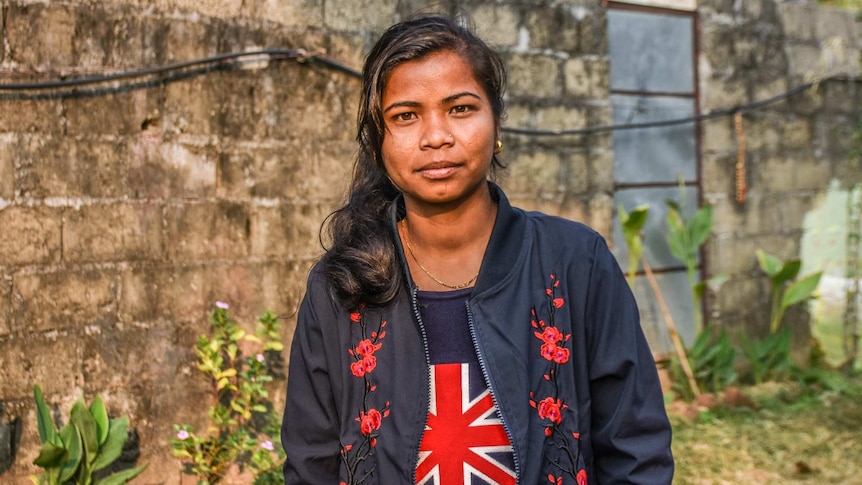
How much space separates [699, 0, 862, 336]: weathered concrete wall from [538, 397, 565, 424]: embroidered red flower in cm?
434

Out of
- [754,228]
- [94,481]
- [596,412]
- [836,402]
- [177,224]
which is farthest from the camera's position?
[754,228]

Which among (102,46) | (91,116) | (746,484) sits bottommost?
(746,484)

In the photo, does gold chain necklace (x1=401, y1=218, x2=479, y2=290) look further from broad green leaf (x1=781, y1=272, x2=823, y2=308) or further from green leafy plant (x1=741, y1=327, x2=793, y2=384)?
broad green leaf (x1=781, y1=272, x2=823, y2=308)

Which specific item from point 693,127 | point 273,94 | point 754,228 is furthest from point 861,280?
point 273,94

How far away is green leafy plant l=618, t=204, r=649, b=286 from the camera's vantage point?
5.14 meters

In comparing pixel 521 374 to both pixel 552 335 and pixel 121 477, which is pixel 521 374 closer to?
pixel 552 335

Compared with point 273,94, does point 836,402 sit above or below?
below

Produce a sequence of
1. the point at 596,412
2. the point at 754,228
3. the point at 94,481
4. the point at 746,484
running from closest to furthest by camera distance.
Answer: the point at 596,412 < the point at 94,481 < the point at 746,484 < the point at 754,228

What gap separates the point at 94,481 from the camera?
11.6ft

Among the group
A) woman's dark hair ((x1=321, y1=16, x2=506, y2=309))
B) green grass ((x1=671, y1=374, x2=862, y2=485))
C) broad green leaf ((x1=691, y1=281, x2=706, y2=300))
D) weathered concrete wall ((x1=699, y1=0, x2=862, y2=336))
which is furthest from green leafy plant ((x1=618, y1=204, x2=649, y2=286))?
woman's dark hair ((x1=321, y1=16, x2=506, y2=309))

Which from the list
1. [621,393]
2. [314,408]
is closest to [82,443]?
[314,408]

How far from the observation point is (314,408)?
1860 millimetres

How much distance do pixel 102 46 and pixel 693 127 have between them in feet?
11.9

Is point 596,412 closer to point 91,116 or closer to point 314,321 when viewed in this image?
point 314,321
